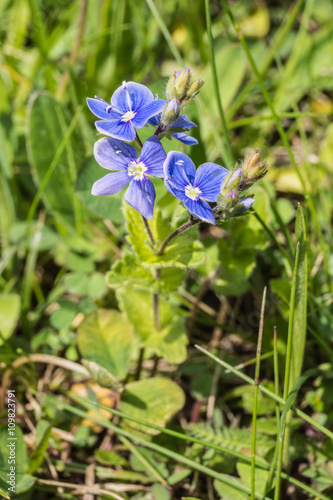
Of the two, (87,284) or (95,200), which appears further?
(87,284)

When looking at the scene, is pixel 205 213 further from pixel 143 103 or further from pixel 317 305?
pixel 317 305

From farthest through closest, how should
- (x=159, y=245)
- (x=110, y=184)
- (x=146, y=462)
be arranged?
(x=146, y=462) → (x=159, y=245) → (x=110, y=184)

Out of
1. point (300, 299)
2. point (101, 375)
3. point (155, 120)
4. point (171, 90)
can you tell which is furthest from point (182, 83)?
point (101, 375)

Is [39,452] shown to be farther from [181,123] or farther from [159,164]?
[181,123]

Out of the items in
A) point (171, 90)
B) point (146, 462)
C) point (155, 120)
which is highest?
point (171, 90)

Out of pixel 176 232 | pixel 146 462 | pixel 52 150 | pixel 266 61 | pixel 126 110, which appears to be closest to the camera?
pixel 126 110

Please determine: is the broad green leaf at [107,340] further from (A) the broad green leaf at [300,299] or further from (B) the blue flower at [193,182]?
(B) the blue flower at [193,182]
